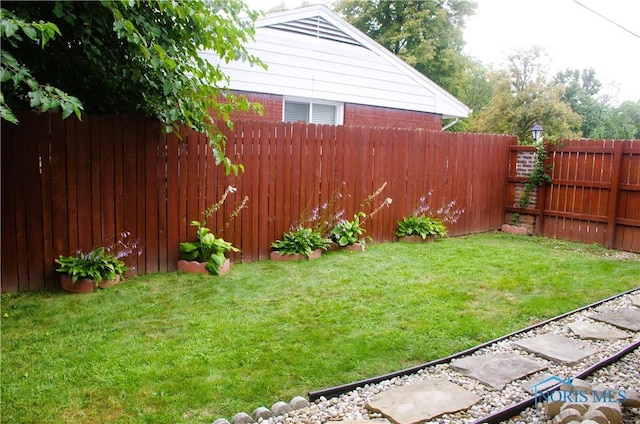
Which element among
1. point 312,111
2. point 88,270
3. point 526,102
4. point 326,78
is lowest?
point 88,270

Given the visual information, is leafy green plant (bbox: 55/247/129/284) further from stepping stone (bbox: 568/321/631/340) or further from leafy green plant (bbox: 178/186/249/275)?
stepping stone (bbox: 568/321/631/340)

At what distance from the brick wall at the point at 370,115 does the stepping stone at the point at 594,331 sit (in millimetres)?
5536

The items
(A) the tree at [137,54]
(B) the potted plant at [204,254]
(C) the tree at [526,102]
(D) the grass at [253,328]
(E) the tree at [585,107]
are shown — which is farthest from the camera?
(E) the tree at [585,107]

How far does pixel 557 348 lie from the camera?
11.7ft

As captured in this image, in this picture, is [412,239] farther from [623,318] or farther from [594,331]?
[594,331]

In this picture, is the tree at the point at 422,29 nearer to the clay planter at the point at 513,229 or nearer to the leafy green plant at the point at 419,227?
the clay planter at the point at 513,229

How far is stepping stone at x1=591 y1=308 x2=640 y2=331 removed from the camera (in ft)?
13.4

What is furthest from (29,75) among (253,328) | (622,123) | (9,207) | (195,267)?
(622,123)

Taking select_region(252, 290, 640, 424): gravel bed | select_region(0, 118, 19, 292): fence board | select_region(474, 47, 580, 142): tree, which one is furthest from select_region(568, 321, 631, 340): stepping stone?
select_region(474, 47, 580, 142): tree

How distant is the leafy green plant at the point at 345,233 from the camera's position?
6.57 meters

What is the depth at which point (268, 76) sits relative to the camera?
8188 mm

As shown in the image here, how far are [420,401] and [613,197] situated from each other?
6510mm

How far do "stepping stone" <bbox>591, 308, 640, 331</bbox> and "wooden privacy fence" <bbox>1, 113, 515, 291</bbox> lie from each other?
3.44 m

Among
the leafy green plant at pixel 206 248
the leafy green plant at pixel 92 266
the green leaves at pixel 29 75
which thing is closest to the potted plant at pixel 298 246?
the leafy green plant at pixel 206 248
